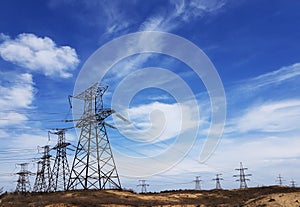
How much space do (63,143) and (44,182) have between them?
1331 centimetres

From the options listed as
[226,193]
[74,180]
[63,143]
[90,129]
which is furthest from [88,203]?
[63,143]

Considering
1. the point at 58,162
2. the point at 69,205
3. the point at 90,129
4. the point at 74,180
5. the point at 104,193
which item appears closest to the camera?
the point at 69,205

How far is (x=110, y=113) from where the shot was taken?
40875mm

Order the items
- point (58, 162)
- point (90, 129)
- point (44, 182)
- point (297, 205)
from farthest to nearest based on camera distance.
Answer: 1. point (44, 182)
2. point (58, 162)
3. point (90, 129)
4. point (297, 205)

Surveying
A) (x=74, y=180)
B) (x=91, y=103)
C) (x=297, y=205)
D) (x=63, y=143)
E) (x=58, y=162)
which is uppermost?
(x=91, y=103)

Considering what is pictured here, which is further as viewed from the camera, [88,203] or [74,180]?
[74,180]

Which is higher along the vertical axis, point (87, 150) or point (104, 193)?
point (87, 150)

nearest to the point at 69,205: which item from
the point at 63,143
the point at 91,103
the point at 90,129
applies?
the point at 90,129

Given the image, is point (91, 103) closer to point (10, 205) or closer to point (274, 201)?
point (10, 205)

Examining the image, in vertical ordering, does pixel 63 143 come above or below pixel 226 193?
above

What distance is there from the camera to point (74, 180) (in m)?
36.5

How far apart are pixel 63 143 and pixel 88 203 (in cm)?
3333

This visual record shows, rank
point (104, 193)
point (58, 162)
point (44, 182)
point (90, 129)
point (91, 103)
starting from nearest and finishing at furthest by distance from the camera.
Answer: point (104, 193) < point (90, 129) < point (91, 103) < point (58, 162) < point (44, 182)

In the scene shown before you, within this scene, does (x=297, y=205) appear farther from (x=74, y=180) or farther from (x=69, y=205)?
(x=74, y=180)
